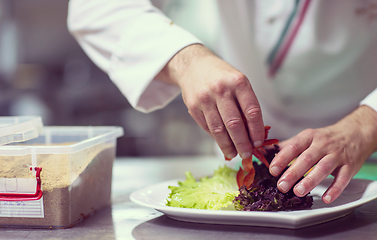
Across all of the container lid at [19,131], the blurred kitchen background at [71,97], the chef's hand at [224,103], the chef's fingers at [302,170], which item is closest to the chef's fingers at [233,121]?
the chef's hand at [224,103]

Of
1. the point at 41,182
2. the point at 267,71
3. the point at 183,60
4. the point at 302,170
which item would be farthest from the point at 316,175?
the point at 267,71

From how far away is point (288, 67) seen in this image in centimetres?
143

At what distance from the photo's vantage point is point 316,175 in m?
0.68

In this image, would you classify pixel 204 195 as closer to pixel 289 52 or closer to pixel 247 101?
pixel 247 101

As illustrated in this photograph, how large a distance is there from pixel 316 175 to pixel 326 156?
7 centimetres

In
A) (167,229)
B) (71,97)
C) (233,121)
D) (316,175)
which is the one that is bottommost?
(71,97)

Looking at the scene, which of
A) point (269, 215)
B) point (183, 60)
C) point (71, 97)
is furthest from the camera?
point (71, 97)

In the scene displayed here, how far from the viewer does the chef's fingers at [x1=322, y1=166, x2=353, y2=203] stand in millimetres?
684

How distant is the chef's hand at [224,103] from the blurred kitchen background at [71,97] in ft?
7.50

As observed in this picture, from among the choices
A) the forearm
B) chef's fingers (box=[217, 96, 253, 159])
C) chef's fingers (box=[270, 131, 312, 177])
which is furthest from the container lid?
the forearm

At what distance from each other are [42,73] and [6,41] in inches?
21.5

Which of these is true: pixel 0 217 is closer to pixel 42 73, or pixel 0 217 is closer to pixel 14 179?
pixel 14 179

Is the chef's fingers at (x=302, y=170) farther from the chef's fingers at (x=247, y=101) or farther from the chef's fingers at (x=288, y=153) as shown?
the chef's fingers at (x=247, y=101)

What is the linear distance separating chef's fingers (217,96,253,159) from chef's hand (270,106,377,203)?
9cm
